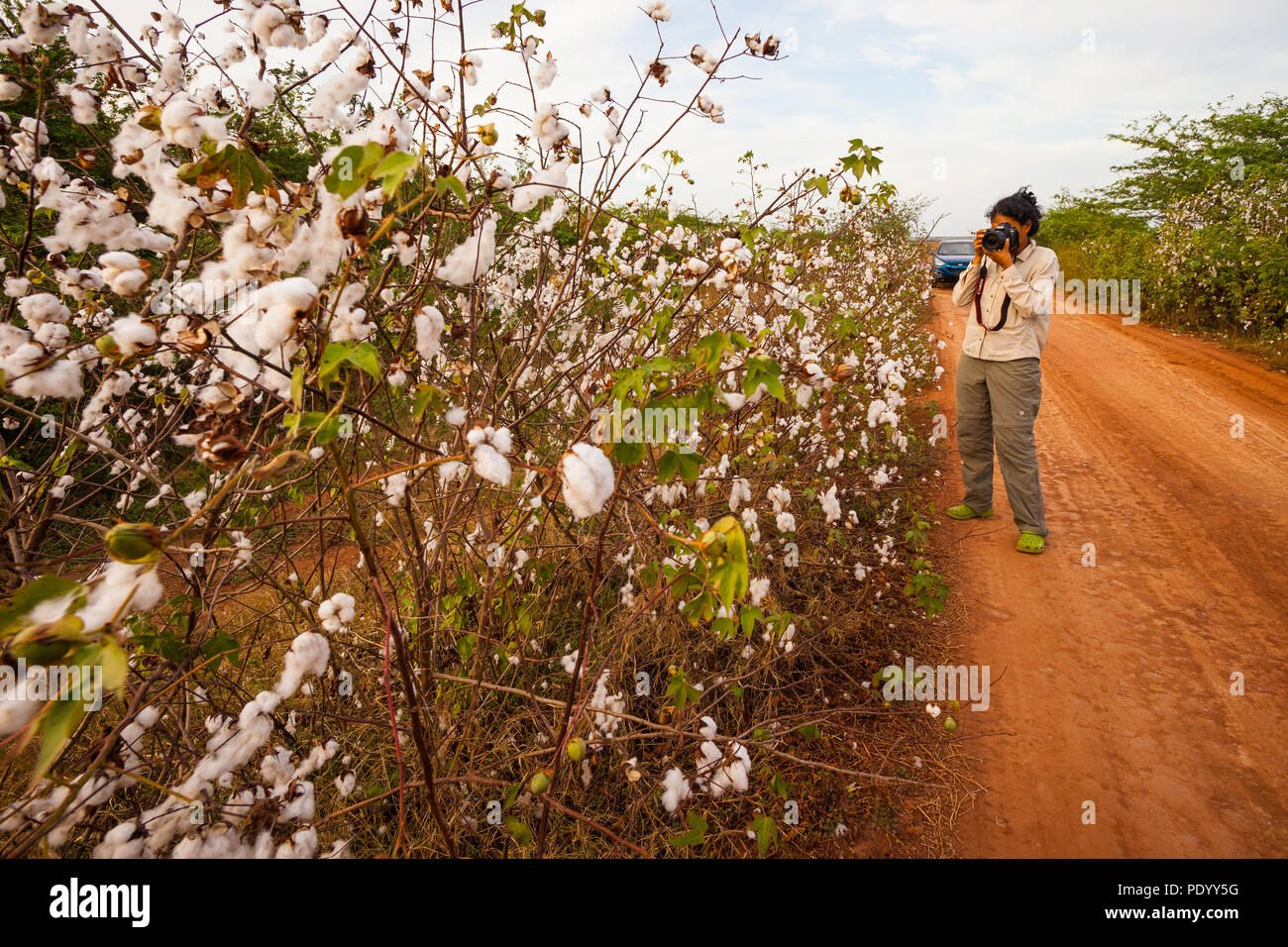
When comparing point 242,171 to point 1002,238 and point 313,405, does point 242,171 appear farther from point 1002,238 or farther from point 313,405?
point 1002,238

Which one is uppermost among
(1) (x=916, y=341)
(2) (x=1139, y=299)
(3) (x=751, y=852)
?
(2) (x=1139, y=299)

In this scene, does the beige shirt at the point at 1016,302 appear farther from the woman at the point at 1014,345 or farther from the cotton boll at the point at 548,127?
the cotton boll at the point at 548,127

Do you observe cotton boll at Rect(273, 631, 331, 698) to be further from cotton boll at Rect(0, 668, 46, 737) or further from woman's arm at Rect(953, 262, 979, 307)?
woman's arm at Rect(953, 262, 979, 307)

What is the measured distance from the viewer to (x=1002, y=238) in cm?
350

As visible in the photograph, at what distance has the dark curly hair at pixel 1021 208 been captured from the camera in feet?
11.7

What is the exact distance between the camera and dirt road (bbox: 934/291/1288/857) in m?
2.11

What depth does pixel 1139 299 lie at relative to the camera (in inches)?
427

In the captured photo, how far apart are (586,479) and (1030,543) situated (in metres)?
3.82

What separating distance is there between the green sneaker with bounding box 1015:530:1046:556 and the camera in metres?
1.73

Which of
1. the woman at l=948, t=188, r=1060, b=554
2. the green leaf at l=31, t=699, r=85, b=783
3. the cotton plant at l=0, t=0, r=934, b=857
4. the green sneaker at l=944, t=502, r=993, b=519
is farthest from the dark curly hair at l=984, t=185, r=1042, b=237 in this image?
the green leaf at l=31, t=699, r=85, b=783

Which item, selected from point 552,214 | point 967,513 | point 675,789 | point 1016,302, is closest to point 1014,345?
point 1016,302
